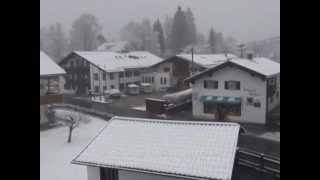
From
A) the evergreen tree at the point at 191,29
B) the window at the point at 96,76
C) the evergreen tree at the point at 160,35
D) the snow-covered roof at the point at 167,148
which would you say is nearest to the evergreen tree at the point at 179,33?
the evergreen tree at the point at 191,29

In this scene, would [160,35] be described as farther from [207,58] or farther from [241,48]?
[241,48]

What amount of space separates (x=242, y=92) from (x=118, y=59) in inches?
79.6

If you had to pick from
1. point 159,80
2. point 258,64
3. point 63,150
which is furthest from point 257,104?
point 63,150

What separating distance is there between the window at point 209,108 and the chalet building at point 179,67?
0.55m

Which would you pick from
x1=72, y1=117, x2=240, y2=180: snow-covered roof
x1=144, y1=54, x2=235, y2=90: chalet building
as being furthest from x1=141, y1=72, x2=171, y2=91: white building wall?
x1=72, y1=117, x2=240, y2=180: snow-covered roof

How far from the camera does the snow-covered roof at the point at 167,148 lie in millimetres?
1649

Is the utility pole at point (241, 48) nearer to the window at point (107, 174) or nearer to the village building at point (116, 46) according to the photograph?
the village building at point (116, 46)

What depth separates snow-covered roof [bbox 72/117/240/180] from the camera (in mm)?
1649

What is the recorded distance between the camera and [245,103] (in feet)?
11.4

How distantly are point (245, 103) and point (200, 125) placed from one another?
1.63m

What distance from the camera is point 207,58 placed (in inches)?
164
